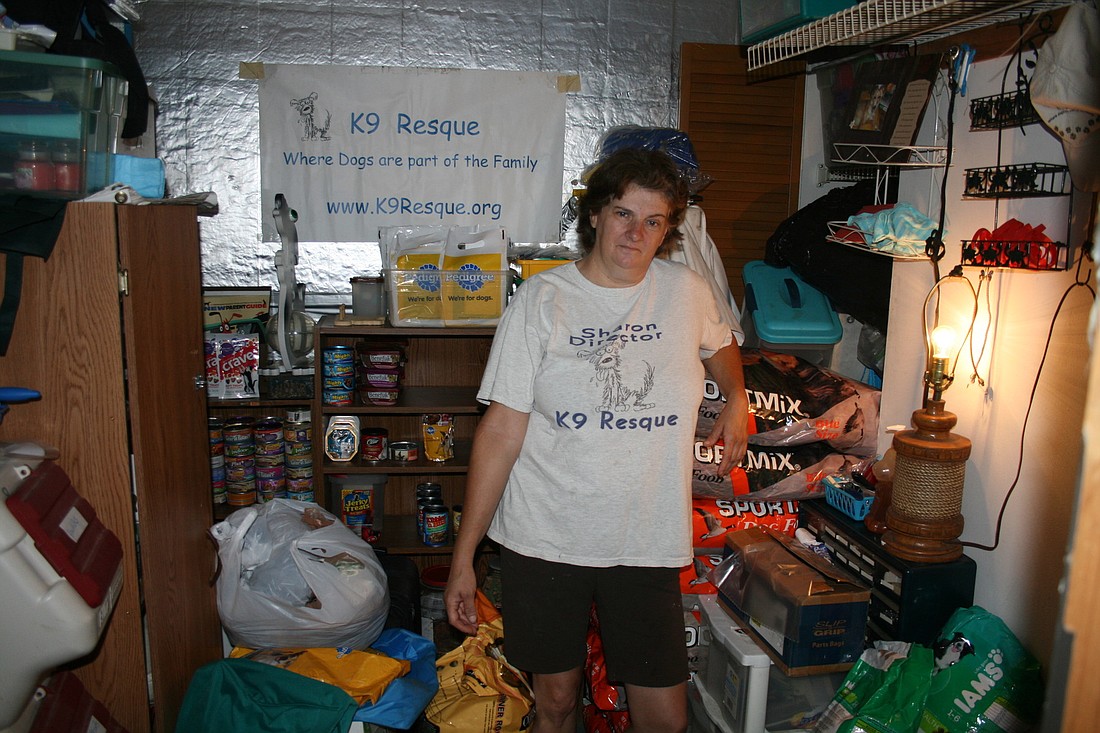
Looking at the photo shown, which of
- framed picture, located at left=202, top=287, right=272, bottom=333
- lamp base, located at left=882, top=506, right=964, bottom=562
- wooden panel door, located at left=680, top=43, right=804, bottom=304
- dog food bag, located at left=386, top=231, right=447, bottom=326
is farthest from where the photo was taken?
wooden panel door, located at left=680, top=43, right=804, bottom=304

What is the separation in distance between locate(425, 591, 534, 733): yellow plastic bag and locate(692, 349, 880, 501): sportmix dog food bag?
828mm

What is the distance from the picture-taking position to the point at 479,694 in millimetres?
2355

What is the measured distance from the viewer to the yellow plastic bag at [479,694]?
2320 millimetres

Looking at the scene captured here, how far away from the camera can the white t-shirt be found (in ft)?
5.50

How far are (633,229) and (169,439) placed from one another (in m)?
1.26

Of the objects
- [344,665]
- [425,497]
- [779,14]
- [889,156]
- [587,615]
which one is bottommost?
[344,665]

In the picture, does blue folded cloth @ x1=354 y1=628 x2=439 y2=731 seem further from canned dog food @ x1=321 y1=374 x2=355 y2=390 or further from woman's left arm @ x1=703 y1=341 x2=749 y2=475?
woman's left arm @ x1=703 y1=341 x2=749 y2=475

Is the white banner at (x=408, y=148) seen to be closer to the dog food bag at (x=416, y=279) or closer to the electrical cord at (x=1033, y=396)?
the dog food bag at (x=416, y=279)

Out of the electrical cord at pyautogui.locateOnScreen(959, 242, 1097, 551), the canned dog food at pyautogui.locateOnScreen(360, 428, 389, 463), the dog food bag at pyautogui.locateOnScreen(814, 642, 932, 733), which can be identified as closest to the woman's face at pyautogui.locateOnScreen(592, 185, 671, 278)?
the electrical cord at pyautogui.locateOnScreen(959, 242, 1097, 551)

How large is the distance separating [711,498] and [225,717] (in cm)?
156

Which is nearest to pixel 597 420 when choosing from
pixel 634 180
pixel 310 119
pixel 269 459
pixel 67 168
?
pixel 634 180

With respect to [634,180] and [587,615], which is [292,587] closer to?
[587,615]

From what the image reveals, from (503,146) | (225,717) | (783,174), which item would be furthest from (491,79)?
(225,717)

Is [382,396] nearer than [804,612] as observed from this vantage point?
No
